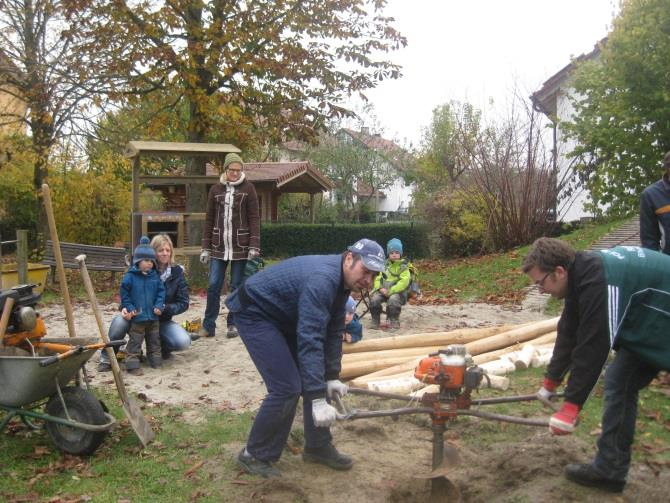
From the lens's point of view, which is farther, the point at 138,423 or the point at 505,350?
the point at 505,350

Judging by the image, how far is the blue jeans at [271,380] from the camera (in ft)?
13.1

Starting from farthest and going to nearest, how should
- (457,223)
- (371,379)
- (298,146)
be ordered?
(298,146) < (457,223) < (371,379)

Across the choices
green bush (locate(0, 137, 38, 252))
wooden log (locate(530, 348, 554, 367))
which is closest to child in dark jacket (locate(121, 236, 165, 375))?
wooden log (locate(530, 348, 554, 367))

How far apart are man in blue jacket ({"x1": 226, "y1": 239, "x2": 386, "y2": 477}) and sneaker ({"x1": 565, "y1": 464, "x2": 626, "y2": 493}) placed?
1.37m

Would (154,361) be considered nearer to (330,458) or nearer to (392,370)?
(392,370)

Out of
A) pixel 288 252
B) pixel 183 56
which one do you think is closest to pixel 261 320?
pixel 183 56

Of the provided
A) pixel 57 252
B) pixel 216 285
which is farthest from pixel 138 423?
pixel 216 285

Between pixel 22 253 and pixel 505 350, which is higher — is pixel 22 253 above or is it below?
above

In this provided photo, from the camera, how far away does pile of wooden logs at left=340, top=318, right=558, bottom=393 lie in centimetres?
566

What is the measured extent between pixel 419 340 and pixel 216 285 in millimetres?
2328

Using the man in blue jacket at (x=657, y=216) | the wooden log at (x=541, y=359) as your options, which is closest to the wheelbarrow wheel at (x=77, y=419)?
the wooden log at (x=541, y=359)

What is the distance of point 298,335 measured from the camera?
3.74m

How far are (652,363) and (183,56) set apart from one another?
35.9 ft

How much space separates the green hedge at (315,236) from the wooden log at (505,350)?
14.9m
